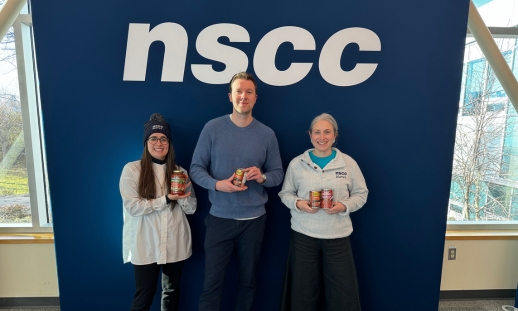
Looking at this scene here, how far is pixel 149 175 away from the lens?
176 centimetres

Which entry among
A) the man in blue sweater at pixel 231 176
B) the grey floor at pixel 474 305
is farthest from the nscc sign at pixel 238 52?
the grey floor at pixel 474 305

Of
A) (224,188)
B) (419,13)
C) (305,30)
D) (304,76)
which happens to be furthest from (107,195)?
(419,13)

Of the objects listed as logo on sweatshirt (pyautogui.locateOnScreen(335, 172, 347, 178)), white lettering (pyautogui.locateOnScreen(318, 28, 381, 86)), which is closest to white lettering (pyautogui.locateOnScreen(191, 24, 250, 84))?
white lettering (pyautogui.locateOnScreen(318, 28, 381, 86))

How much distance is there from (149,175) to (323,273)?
1250 mm

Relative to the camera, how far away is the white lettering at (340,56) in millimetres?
1996

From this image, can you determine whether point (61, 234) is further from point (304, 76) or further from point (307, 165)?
point (304, 76)

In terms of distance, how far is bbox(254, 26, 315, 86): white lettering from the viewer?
77.7 inches

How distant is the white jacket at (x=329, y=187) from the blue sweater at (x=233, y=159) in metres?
0.15

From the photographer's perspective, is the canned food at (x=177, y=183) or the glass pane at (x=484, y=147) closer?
the canned food at (x=177, y=183)

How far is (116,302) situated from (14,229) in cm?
117

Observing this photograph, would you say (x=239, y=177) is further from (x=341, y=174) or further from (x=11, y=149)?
(x=11, y=149)

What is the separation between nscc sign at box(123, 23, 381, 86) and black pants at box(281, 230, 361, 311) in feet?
3.51

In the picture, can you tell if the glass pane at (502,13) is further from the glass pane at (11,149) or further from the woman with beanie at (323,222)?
the glass pane at (11,149)

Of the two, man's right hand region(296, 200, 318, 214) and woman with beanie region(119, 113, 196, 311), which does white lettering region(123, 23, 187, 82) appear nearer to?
woman with beanie region(119, 113, 196, 311)
